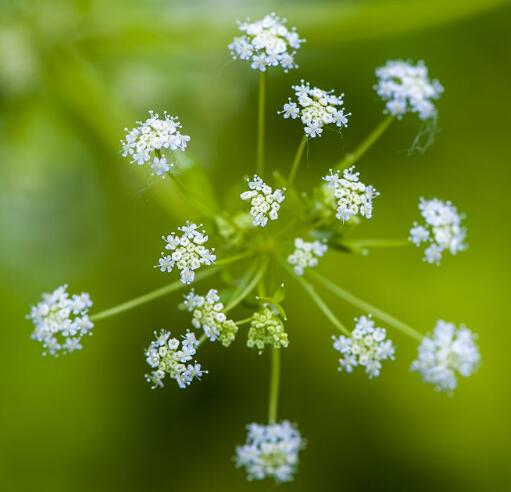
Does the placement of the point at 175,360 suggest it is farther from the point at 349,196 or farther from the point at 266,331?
the point at 349,196

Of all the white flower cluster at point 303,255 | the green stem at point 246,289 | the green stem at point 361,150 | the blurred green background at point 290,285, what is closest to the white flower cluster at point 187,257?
the green stem at point 246,289

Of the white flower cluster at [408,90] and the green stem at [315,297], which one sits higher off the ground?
the white flower cluster at [408,90]

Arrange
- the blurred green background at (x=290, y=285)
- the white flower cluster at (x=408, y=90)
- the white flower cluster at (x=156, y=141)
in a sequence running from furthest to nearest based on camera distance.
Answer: the blurred green background at (x=290, y=285) → the white flower cluster at (x=408, y=90) → the white flower cluster at (x=156, y=141)

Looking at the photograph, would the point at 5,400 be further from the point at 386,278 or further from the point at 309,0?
the point at 309,0

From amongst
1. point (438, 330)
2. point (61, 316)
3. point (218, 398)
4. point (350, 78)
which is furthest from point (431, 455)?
point (61, 316)

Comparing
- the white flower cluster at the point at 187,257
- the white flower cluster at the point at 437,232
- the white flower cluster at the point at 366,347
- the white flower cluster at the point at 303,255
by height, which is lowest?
the white flower cluster at the point at 366,347

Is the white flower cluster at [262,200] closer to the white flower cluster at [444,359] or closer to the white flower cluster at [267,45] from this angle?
the white flower cluster at [267,45]

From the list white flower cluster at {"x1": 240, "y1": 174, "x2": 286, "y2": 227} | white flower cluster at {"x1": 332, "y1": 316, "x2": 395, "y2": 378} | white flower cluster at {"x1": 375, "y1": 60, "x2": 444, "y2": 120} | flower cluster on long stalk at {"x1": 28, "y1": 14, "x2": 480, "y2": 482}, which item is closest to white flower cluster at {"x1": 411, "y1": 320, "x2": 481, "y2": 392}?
flower cluster on long stalk at {"x1": 28, "y1": 14, "x2": 480, "y2": 482}

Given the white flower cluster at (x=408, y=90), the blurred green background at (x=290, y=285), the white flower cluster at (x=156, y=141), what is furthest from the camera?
the blurred green background at (x=290, y=285)
